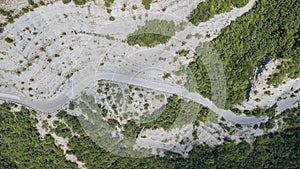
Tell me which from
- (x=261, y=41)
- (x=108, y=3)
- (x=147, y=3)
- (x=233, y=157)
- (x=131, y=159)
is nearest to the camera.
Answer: (x=108, y=3)

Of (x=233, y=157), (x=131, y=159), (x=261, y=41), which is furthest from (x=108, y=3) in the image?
(x=233, y=157)

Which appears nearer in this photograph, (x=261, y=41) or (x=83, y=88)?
(x=83, y=88)

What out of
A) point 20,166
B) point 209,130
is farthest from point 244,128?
point 20,166

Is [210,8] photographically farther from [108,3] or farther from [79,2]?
[79,2]

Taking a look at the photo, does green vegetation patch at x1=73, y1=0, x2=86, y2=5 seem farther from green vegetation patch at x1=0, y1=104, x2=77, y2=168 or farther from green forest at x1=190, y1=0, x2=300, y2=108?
green forest at x1=190, y1=0, x2=300, y2=108

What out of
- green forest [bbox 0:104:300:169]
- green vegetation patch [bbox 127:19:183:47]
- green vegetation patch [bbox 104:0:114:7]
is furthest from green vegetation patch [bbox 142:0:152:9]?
green forest [bbox 0:104:300:169]
